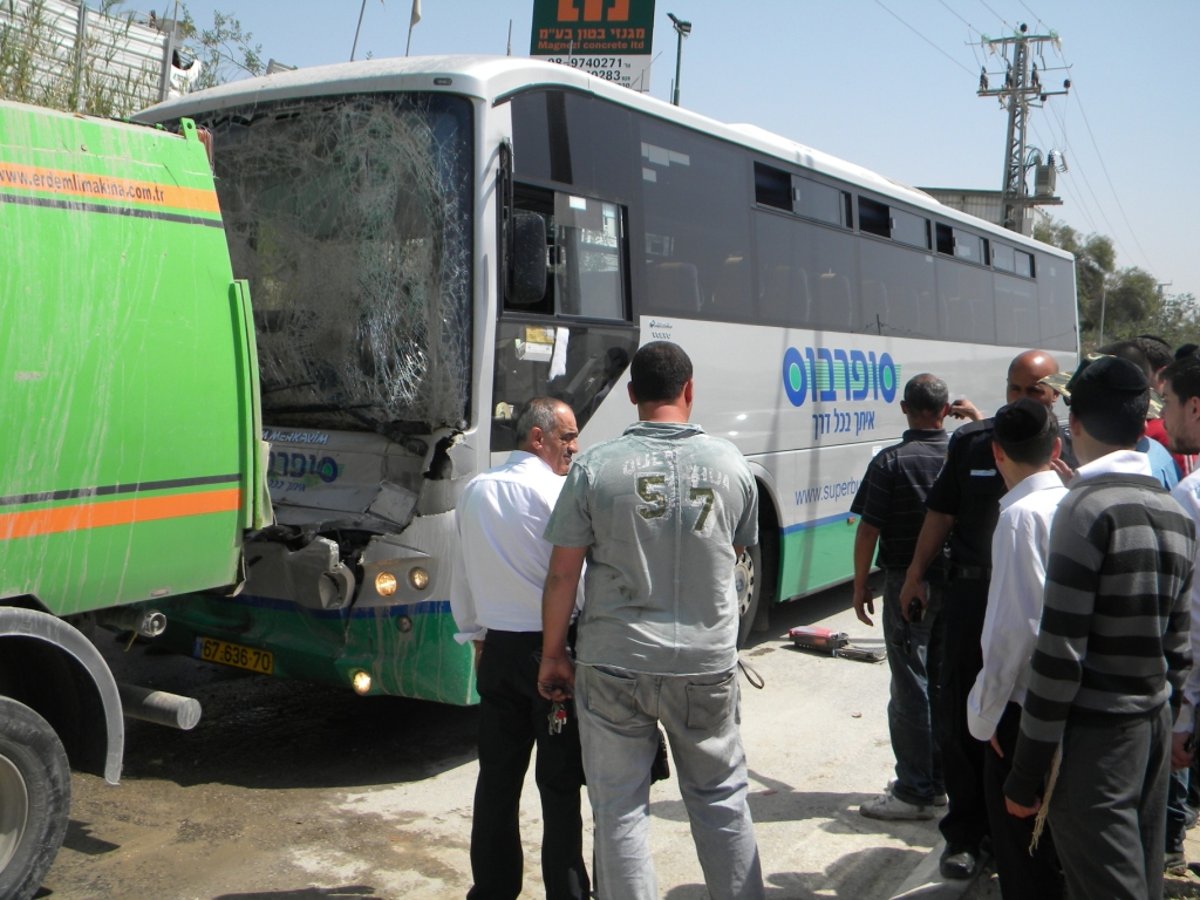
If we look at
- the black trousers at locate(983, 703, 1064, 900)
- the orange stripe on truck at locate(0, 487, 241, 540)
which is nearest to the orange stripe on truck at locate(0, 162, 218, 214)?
the orange stripe on truck at locate(0, 487, 241, 540)

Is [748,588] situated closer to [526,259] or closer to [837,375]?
[837,375]

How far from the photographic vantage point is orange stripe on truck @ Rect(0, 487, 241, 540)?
400cm

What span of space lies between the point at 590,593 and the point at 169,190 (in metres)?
2.29

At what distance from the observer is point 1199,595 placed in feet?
12.7

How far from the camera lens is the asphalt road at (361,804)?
15.4 feet

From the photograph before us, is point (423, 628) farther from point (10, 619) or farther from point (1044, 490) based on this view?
point (1044, 490)

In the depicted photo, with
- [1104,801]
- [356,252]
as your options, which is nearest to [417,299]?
[356,252]

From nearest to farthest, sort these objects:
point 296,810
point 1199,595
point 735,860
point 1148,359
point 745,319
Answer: point 735,860 → point 1199,595 → point 296,810 → point 1148,359 → point 745,319

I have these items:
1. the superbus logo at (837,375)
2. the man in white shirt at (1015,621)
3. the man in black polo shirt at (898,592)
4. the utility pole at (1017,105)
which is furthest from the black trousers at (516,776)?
the utility pole at (1017,105)

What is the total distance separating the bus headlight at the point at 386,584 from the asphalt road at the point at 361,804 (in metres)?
0.95

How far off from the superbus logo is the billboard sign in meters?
5.79

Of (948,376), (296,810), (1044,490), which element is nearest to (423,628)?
(296,810)

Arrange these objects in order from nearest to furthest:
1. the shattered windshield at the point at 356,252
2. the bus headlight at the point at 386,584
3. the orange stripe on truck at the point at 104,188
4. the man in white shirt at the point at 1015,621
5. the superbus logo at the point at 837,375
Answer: the man in white shirt at the point at 1015,621 → the orange stripe on truck at the point at 104,188 → the bus headlight at the point at 386,584 → the shattered windshield at the point at 356,252 → the superbus logo at the point at 837,375

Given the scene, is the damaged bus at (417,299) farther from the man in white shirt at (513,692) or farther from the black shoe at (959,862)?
the black shoe at (959,862)
